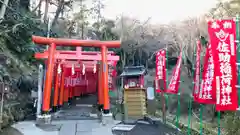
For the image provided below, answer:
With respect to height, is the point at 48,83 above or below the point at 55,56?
below

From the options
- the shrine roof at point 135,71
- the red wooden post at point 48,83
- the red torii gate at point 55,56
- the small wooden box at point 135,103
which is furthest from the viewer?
the shrine roof at point 135,71

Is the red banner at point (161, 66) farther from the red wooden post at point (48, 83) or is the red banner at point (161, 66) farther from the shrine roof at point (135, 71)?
the red wooden post at point (48, 83)

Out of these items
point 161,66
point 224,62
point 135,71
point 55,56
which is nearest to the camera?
point 224,62

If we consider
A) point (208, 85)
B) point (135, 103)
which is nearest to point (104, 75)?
point (135, 103)

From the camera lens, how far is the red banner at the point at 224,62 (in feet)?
16.5

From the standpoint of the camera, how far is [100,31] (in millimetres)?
26391

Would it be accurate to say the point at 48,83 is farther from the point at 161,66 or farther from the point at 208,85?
the point at 208,85

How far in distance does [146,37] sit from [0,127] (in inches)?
696

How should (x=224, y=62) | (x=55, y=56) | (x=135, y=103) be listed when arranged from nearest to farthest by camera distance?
1. (x=224, y=62)
2. (x=55, y=56)
3. (x=135, y=103)

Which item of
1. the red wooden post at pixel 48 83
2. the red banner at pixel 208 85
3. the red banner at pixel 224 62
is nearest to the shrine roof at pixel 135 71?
the red wooden post at pixel 48 83

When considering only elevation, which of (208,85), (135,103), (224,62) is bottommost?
(135,103)

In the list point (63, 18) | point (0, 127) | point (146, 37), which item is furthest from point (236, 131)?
point (63, 18)

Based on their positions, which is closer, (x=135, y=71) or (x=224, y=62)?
(x=224, y=62)

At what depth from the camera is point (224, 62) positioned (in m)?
5.11
